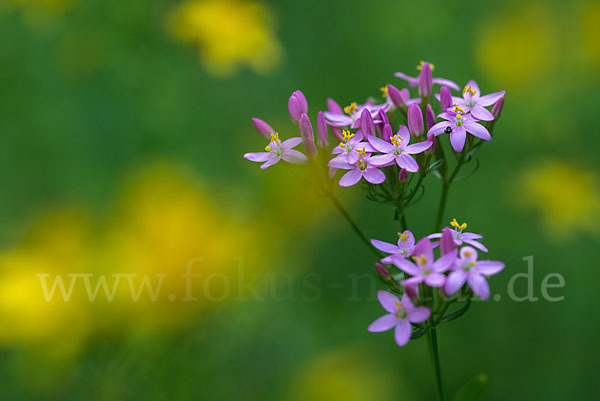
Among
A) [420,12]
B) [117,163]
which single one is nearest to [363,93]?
[420,12]

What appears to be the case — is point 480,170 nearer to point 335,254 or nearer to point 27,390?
point 335,254

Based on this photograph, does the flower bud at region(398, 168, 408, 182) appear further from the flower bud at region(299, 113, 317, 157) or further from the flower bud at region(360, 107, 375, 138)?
the flower bud at region(299, 113, 317, 157)

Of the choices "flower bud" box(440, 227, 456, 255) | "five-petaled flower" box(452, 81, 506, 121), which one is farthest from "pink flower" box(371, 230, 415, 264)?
"five-petaled flower" box(452, 81, 506, 121)

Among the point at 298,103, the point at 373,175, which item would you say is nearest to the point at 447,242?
Answer: the point at 373,175

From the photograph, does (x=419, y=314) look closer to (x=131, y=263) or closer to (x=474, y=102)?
(x=474, y=102)

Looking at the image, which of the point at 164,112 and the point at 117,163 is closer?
the point at 164,112
